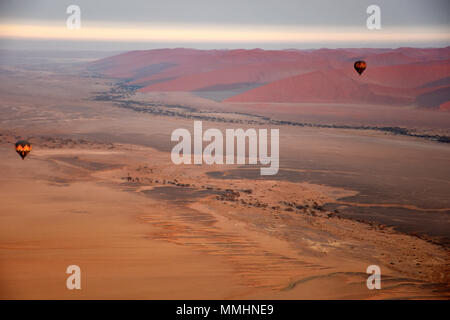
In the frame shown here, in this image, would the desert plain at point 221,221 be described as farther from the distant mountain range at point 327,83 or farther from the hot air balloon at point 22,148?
the distant mountain range at point 327,83

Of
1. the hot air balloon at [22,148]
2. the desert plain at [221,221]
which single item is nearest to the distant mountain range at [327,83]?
the desert plain at [221,221]

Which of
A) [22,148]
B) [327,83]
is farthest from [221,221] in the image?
[327,83]

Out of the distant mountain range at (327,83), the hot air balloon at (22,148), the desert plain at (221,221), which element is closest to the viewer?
the desert plain at (221,221)

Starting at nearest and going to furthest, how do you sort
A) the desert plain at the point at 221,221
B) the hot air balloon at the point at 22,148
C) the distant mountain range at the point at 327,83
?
the desert plain at the point at 221,221 → the hot air balloon at the point at 22,148 → the distant mountain range at the point at 327,83

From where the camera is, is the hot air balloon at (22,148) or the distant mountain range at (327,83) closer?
the hot air balloon at (22,148)

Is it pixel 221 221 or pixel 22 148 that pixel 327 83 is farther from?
pixel 221 221

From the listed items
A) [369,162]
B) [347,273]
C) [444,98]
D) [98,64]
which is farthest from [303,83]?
[98,64]

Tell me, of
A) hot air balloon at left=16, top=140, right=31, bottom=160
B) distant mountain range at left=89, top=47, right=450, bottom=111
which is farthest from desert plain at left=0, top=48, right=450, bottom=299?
distant mountain range at left=89, top=47, right=450, bottom=111

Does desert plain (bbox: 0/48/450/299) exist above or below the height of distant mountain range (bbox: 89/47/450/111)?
below

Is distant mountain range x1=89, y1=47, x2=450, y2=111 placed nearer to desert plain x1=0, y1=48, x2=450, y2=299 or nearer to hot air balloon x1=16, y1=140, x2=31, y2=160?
desert plain x1=0, y1=48, x2=450, y2=299
